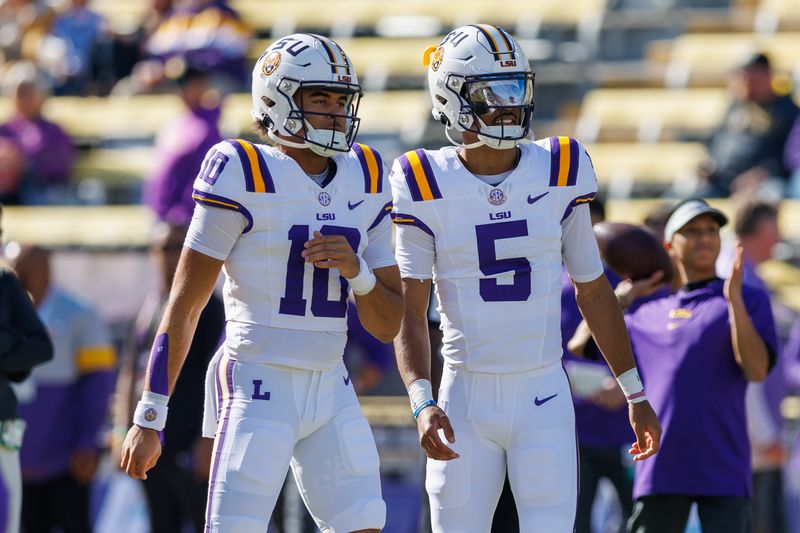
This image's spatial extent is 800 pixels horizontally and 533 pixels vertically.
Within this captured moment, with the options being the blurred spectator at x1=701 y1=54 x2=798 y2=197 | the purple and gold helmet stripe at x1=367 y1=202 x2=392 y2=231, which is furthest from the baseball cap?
the blurred spectator at x1=701 y1=54 x2=798 y2=197

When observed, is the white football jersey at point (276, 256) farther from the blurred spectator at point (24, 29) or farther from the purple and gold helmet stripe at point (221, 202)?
the blurred spectator at point (24, 29)

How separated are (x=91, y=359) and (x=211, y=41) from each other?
15.4ft

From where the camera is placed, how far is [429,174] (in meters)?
4.79

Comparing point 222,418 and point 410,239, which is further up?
point 410,239

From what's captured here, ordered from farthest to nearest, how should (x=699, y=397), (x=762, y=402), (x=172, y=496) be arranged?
1. (x=172, y=496)
2. (x=762, y=402)
3. (x=699, y=397)

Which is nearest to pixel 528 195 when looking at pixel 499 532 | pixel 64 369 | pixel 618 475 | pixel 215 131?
pixel 499 532

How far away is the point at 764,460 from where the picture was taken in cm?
723

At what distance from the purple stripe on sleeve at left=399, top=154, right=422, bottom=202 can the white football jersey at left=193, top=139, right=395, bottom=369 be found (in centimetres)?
24

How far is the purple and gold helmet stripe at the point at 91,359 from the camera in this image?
26.2 ft

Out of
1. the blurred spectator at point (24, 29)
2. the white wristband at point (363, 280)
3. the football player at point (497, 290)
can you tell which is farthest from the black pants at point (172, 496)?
the blurred spectator at point (24, 29)

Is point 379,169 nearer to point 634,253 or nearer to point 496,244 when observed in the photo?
point 496,244

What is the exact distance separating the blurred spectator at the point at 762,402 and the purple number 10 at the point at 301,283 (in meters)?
2.80

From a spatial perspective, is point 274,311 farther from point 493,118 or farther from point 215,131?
point 215,131

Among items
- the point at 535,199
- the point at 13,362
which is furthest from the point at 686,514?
the point at 13,362
